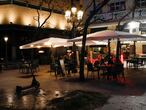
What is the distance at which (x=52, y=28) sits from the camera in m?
36.0

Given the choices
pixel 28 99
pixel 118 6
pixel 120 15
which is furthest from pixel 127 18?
pixel 28 99

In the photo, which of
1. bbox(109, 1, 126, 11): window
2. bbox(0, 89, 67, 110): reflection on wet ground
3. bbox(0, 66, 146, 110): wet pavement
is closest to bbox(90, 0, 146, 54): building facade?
bbox(109, 1, 126, 11): window

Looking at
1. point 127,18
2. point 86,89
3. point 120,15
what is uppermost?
point 120,15

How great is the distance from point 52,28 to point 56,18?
296 cm

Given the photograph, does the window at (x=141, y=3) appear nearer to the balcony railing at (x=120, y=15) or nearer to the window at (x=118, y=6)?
the balcony railing at (x=120, y=15)

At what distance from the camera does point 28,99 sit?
11.3m

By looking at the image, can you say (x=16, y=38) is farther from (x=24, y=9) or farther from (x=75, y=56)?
(x=75, y=56)

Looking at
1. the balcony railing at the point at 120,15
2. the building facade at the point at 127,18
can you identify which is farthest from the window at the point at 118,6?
the balcony railing at the point at 120,15

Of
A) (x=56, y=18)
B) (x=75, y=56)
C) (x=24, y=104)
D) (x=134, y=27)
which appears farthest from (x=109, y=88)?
(x=56, y=18)

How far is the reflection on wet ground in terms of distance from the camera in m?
10.2

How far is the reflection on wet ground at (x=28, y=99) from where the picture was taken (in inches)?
400

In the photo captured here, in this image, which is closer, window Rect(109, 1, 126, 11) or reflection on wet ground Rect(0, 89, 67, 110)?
reflection on wet ground Rect(0, 89, 67, 110)

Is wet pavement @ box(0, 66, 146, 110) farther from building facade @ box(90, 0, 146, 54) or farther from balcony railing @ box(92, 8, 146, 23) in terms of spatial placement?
balcony railing @ box(92, 8, 146, 23)

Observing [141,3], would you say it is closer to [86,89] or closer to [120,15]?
[120,15]
